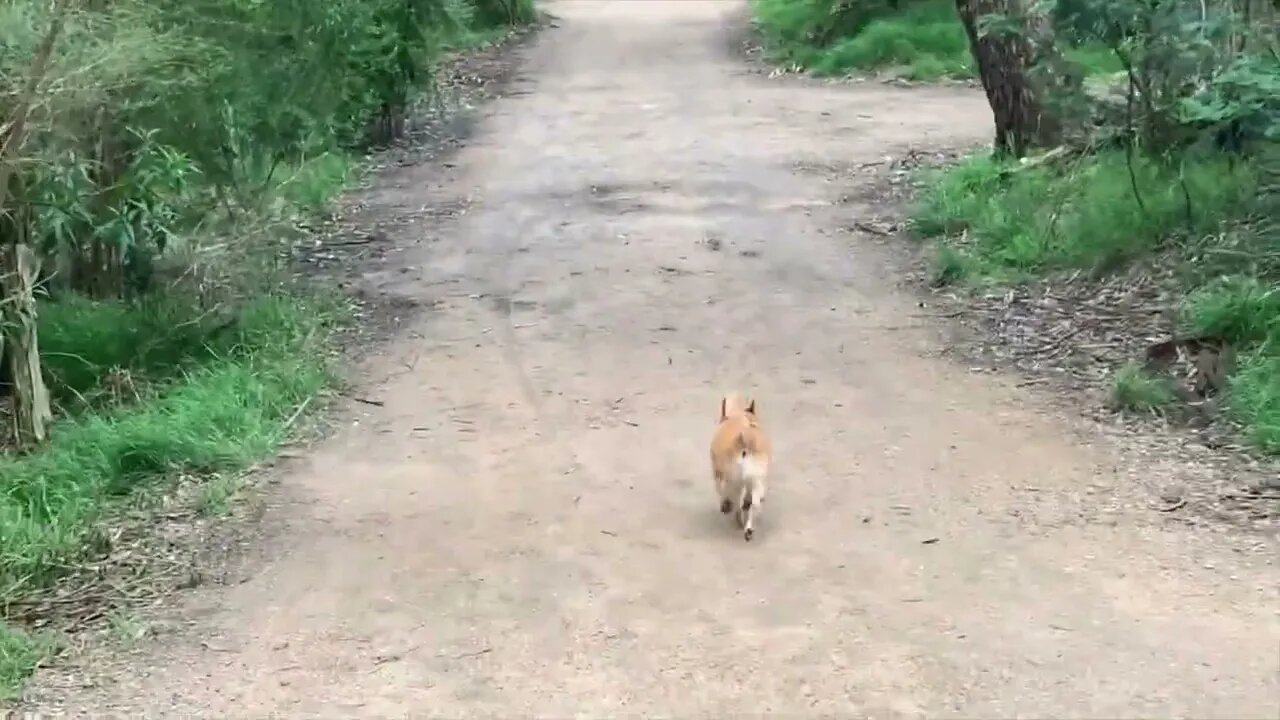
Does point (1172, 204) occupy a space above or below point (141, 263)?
above

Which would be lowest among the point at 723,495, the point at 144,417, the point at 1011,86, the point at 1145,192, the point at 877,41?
the point at 144,417

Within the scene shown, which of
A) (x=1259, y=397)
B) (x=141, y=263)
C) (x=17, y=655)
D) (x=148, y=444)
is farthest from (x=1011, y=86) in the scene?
(x=17, y=655)

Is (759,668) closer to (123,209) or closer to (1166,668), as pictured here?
(1166,668)

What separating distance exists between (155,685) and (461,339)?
4317 millimetres

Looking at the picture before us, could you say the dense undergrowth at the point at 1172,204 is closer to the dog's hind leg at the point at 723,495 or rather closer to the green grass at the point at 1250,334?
the green grass at the point at 1250,334

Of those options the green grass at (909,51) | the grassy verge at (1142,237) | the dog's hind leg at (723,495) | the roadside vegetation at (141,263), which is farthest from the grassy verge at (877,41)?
the dog's hind leg at (723,495)

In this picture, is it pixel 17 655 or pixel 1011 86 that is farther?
pixel 1011 86

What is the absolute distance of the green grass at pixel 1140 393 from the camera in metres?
7.16

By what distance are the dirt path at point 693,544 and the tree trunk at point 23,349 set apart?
5.37 ft

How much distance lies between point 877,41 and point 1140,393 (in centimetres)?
1391

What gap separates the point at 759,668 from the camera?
486 cm

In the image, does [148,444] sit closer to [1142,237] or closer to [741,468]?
[741,468]

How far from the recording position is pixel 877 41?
20375mm

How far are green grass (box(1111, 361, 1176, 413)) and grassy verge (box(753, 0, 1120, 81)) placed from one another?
12.4m
